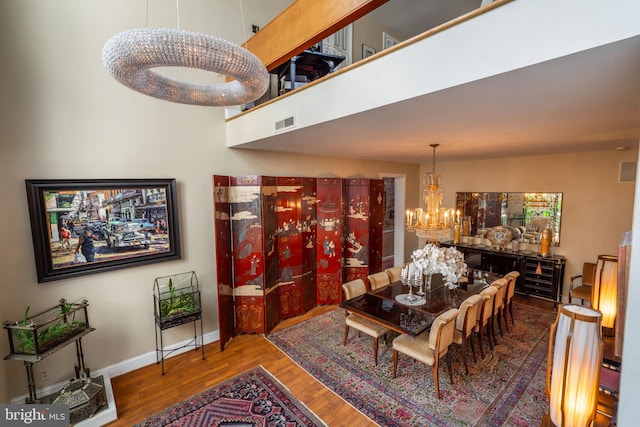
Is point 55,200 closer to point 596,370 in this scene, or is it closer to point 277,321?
point 277,321

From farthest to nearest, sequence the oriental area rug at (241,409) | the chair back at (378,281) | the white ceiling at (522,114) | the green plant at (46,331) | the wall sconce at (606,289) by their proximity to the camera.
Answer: the chair back at (378,281), the oriental area rug at (241,409), the green plant at (46,331), the wall sconce at (606,289), the white ceiling at (522,114)

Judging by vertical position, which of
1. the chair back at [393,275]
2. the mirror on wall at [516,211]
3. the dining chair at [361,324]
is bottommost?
the dining chair at [361,324]

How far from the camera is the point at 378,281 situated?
3.99m

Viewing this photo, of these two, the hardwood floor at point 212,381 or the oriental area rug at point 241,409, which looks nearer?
the oriental area rug at point 241,409

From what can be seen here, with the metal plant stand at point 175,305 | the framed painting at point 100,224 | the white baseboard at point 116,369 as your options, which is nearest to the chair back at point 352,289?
the metal plant stand at point 175,305

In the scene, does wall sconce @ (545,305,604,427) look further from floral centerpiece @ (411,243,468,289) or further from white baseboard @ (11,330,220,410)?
white baseboard @ (11,330,220,410)

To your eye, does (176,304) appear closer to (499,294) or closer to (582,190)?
(499,294)

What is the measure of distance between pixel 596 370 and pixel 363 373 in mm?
2129

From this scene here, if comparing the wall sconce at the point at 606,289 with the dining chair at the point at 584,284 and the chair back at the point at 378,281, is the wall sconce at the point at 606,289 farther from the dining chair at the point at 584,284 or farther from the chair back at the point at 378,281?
the dining chair at the point at 584,284

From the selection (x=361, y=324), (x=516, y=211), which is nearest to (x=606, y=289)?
(x=361, y=324)

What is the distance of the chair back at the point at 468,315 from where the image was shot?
2.97 metres

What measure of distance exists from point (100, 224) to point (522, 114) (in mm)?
4113

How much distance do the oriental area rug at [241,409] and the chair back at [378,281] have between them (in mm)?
1698

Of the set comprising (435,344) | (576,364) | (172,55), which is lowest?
(435,344)
